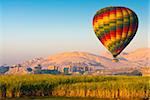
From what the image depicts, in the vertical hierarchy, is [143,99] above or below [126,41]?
below

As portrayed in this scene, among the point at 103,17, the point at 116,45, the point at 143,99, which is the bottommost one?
the point at 143,99

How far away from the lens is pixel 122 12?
168 ft

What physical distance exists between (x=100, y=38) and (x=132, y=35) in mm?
4324

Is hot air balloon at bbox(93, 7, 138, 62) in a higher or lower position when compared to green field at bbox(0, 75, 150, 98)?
higher

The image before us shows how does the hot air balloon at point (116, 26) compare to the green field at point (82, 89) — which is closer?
the green field at point (82, 89)

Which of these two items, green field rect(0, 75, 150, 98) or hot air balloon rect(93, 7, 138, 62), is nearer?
green field rect(0, 75, 150, 98)

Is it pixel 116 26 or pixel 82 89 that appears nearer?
pixel 82 89

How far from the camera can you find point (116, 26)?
2034 inches

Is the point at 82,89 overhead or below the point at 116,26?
below

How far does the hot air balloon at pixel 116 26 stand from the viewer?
168 feet

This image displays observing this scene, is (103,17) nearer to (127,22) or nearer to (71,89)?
(127,22)

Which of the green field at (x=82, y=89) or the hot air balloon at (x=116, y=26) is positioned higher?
the hot air balloon at (x=116, y=26)

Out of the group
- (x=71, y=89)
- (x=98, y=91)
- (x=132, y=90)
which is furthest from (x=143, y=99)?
(x=71, y=89)

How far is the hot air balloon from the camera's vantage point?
51.2 meters
